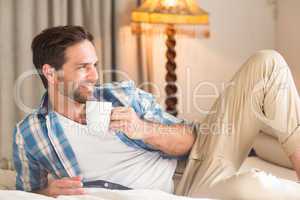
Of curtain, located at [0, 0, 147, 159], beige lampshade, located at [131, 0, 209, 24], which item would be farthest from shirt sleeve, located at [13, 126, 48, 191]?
beige lampshade, located at [131, 0, 209, 24]

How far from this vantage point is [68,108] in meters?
1.67

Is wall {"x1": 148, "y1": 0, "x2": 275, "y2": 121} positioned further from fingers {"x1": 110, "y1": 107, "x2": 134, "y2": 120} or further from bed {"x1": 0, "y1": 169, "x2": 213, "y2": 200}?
bed {"x1": 0, "y1": 169, "x2": 213, "y2": 200}

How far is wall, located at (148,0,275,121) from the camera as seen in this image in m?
2.93

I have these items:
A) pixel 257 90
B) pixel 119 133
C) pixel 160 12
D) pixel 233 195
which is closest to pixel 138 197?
pixel 233 195

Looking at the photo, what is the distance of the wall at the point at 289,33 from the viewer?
9.24 ft

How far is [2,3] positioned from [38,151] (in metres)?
1.04

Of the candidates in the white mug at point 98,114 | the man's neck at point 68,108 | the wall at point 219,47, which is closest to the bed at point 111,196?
the white mug at point 98,114

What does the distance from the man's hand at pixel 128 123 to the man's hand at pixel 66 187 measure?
0.19 metres

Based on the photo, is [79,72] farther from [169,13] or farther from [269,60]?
[169,13]

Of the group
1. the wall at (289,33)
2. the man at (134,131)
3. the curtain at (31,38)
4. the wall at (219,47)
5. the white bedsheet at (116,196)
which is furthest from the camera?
the wall at (219,47)

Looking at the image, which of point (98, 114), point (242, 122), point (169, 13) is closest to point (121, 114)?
point (98, 114)

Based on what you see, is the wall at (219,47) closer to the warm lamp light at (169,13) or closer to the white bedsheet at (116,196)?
the warm lamp light at (169,13)

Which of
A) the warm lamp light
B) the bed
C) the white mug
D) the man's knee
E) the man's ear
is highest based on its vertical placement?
the warm lamp light

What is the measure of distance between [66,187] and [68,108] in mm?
343
